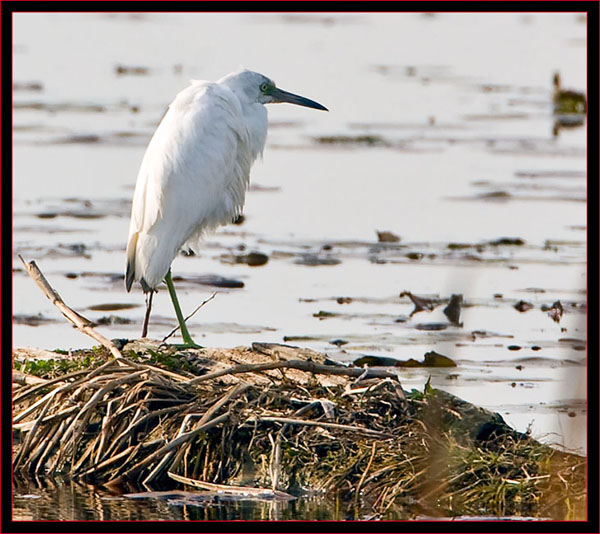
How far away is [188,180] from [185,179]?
2 centimetres

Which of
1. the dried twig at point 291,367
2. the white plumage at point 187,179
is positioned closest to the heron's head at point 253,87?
the white plumage at point 187,179

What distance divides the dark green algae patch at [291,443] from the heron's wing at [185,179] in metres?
1.44

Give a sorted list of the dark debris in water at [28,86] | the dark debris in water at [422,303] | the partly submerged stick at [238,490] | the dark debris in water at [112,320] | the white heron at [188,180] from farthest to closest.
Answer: the dark debris in water at [28,86]
the dark debris in water at [422,303]
the dark debris in water at [112,320]
the white heron at [188,180]
the partly submerged stick at [238,490]

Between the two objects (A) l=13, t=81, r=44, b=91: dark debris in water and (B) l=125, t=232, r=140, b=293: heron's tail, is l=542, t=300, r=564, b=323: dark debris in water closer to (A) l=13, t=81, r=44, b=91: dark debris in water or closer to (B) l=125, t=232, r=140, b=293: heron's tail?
(B) l=125, t=232, r=140, b=293: heron's tail

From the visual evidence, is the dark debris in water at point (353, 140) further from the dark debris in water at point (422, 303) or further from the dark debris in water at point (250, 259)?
the dark debris in water at point (422, 303)

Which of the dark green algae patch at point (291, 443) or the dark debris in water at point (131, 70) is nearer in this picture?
the dark green algae patch at point (291, 443)

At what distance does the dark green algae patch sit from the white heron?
1397 millimetres

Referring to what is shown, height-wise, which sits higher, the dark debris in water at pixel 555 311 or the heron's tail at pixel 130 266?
the heron's tail at pixel 130 266

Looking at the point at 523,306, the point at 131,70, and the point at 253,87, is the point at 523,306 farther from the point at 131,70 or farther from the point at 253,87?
the point at 131,70

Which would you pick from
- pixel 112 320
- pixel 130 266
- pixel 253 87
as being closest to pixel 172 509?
pixel 130 266

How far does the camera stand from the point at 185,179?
7.56m

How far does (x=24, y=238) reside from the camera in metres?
11.0

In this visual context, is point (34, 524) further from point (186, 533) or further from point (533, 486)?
point (533, 486)

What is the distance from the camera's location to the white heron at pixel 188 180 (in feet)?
24.3
